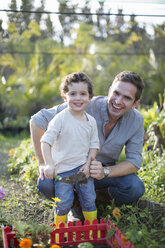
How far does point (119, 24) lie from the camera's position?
9836mm

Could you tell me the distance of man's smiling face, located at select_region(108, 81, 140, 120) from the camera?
8.22 ft

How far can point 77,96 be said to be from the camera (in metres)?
2.16

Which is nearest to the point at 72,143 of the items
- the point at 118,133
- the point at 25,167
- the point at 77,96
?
the point at 77,96

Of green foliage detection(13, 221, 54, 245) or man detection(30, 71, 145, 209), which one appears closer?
green foliage detection(13, 221, 54, 245)

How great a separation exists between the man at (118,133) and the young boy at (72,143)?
243mm

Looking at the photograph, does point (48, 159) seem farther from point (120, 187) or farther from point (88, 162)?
point (120, 187)

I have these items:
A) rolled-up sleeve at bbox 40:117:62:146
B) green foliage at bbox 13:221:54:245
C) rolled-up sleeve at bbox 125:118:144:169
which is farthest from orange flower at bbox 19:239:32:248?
rolled-up sleeve at bbox 125:118:144:169

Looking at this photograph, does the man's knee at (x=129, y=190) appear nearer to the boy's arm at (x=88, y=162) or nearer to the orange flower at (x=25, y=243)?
the boy's arm at (x=88, y=162)

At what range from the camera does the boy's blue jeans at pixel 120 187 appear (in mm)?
2445

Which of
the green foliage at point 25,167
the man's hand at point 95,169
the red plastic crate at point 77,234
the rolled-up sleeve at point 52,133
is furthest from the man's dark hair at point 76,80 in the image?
the green foliage at point 25,167

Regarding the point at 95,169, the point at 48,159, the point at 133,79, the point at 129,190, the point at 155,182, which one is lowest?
the point at 155,182

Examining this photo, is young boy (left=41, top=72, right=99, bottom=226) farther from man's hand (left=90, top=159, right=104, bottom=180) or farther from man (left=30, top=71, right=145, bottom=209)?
man (left=30, top=71, right=145, bottom=209)

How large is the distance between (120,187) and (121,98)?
2.33ft

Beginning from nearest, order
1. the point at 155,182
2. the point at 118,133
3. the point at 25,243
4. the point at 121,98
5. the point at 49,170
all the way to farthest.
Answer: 1. the point at 25,243
2. the point at 49,170
3. the point at 121,98
4. the point at 118,133
5. the point at 155,182
